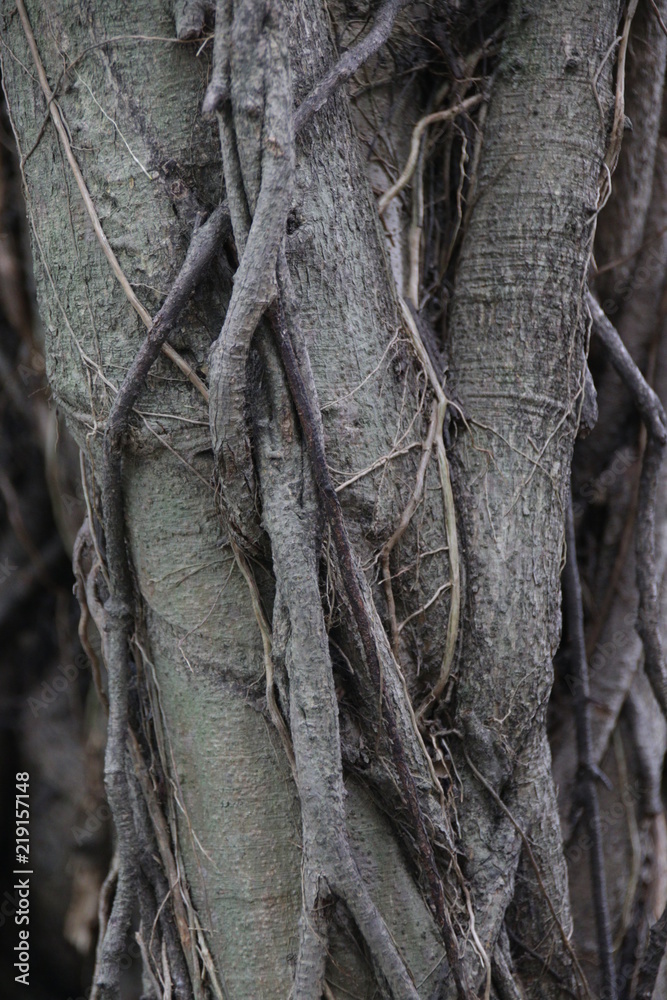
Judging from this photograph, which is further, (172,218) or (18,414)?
(18,414)

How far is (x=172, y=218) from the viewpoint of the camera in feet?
2.53

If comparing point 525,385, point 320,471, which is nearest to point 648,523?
point 525,385

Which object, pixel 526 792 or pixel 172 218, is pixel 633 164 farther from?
pixel 526 792

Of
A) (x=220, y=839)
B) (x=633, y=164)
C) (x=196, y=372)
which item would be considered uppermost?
(x=633, y=164)

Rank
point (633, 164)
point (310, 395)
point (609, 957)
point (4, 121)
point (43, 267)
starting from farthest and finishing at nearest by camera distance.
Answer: point (4, 121), point (633, 164), point (609, 957), point (43, 267), point (310, 395)

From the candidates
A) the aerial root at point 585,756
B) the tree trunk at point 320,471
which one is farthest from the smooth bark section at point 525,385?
the aerial root at point 585,756

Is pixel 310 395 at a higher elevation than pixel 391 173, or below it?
below

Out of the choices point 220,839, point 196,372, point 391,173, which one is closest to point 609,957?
point 220,839

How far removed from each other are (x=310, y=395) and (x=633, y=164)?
813mm
